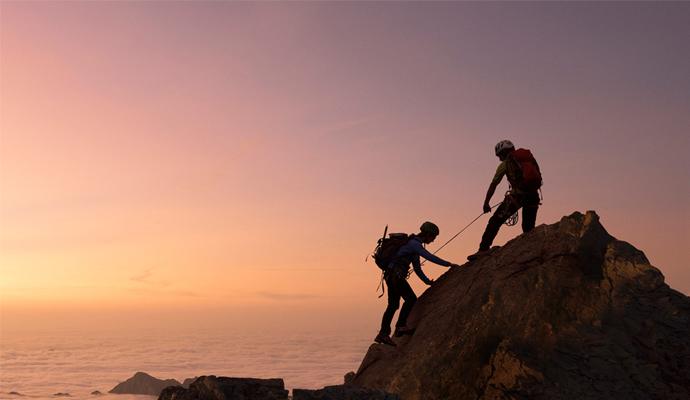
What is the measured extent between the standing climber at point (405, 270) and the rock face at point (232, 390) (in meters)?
6.16

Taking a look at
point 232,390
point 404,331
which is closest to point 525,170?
point 404,331

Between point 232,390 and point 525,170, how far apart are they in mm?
8562

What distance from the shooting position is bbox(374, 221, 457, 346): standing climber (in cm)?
1233

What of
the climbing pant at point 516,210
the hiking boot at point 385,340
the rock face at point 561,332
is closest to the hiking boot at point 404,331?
the hiking boot at point 385,340

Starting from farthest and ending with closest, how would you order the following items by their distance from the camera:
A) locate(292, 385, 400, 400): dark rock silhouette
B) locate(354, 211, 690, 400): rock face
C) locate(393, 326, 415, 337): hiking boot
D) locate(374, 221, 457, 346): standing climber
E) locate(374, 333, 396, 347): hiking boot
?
locate(374, 333, 396, 347): hiking boot
locate(393, 326, 415, 337): hiking boot
locate(374, 221, 457, 346): standing climber
locate(354, 211, 690, 400): rock face
locate(292, 385, 400, 400): dark rock silhouette

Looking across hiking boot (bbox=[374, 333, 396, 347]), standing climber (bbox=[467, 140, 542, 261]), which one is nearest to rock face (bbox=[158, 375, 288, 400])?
hiking boot (bbox=[374, 333, 396, 347])

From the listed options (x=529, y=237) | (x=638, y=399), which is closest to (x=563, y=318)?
(x=638, y=399)

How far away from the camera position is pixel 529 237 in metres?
12.4

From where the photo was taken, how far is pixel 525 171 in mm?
12445

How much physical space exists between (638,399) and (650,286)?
8.13 ft

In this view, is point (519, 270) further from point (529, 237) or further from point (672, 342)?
point (672, 342)

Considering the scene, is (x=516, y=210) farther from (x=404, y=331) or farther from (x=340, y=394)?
(x=340, y=394)

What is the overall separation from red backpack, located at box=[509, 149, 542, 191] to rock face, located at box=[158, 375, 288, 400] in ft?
26.2

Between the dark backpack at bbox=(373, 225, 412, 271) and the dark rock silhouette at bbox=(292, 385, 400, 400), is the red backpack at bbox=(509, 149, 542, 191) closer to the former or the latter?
the dark backpack at bbox=(373, 225, 412, 271)
